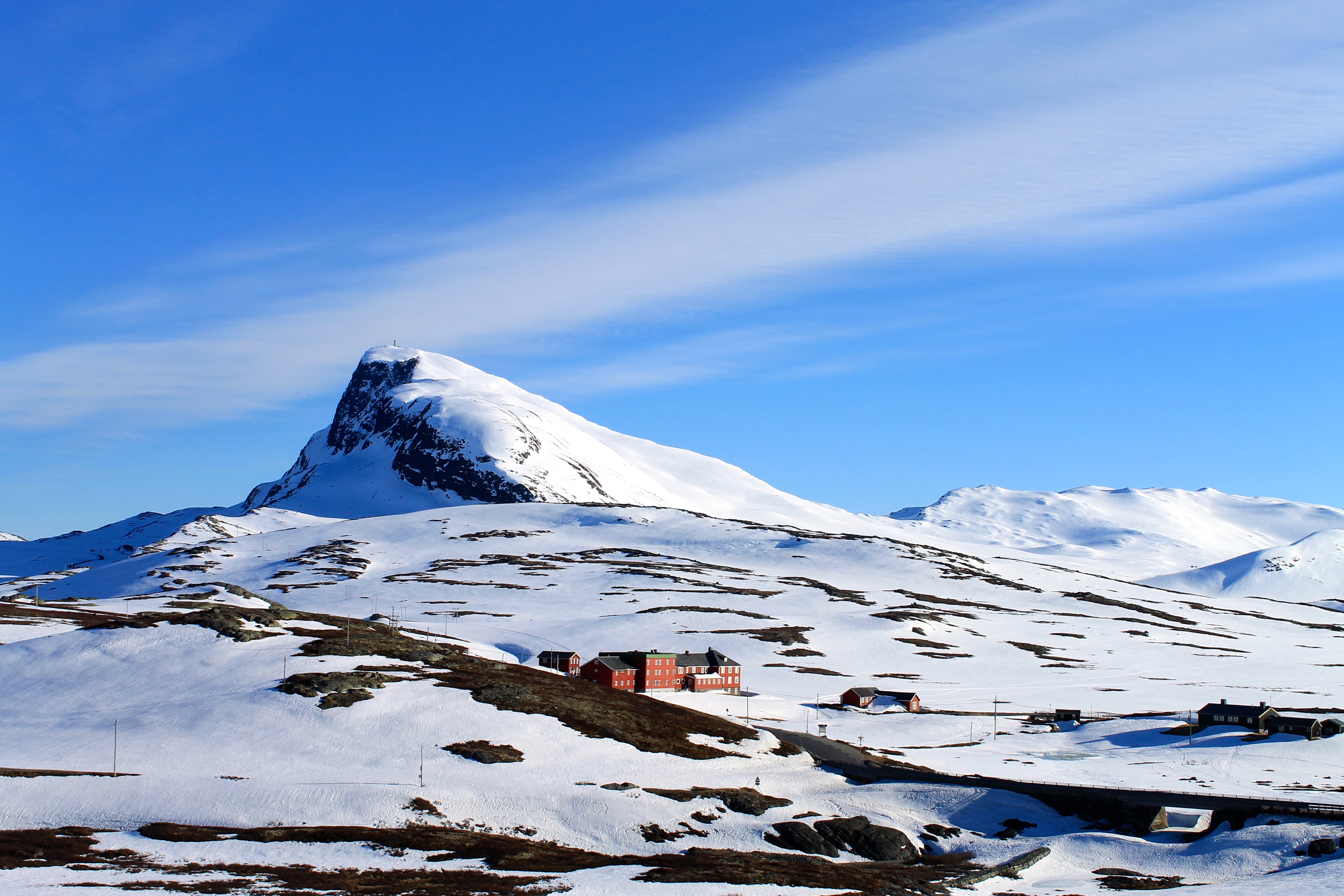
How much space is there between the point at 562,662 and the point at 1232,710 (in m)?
70.9

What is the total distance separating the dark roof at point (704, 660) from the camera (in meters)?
122

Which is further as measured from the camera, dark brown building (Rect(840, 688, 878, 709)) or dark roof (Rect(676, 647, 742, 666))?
dark roof (Rect(676, 647, 742, 666))

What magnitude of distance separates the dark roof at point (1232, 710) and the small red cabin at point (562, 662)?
2617 inches

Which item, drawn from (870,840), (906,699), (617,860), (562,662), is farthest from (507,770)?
(906,699)

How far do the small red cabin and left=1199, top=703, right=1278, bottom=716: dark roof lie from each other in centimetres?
6646

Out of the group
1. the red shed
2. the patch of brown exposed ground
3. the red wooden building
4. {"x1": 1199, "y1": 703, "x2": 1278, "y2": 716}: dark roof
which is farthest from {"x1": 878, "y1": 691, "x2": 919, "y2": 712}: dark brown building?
the patch of brown exposed ground

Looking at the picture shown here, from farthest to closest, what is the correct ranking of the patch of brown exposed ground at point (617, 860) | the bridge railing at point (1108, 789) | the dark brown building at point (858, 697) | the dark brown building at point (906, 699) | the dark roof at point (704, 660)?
1. the dark roof at point (704, 660)
2. the dark brown building at point (858, 697)
3. the dark brown building at point (906, 699)
4. the bridge railing at point (1108, 789)
5. the patch of brown exposed ground at point (617, 860)

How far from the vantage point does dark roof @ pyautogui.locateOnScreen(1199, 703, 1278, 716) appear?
10581 cm

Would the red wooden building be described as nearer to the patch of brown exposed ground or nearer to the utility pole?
the utility pole

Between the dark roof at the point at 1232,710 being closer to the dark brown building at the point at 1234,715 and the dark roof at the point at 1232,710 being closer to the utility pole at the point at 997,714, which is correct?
the dark brown building at the point at 1234,715

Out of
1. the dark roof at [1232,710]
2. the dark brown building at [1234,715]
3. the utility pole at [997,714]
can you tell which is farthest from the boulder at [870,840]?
the dark roof at [1232,710]

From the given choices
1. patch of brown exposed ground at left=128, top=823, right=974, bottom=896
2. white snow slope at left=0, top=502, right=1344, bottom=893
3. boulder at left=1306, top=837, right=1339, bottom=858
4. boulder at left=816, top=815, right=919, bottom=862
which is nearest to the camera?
patch of brown exposed ground at left=128, top=823, right=974, bottom=896

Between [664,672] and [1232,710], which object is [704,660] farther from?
[1232,710]

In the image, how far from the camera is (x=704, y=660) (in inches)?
4963
